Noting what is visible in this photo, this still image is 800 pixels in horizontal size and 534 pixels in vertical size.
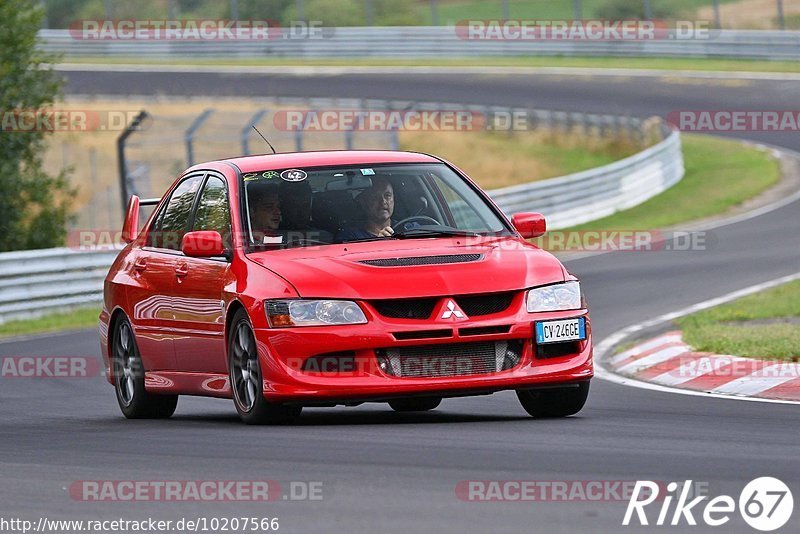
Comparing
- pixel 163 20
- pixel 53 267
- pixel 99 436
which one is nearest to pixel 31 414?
pixel 99 436

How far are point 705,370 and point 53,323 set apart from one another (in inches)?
408

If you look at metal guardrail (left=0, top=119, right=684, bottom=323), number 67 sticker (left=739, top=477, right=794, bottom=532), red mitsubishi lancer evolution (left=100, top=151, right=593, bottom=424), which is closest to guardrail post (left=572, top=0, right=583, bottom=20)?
metal guardrail (left=0, top=119, right=684, bottom=323)

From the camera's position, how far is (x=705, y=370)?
11.5 meters

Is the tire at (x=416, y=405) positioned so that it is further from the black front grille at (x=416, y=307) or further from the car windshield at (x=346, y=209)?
the black front grille at (x=416, y=307)

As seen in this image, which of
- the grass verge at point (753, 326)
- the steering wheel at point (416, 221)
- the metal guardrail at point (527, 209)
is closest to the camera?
the steering wheel at point (416, 221)

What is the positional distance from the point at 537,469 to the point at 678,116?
32289mm

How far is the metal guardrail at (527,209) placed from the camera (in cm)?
2033

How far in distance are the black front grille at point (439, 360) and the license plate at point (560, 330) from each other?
259 mm

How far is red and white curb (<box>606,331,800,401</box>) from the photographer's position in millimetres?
10461

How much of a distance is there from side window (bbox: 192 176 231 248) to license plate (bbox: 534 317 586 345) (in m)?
1.90

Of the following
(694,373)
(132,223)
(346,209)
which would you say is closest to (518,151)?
(694,373)

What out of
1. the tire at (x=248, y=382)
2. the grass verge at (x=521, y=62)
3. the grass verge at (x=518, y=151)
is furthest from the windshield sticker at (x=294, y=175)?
the grass verge at (x=521, y=62)

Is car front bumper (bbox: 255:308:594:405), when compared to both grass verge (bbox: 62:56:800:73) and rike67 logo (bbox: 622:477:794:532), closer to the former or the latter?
rike67 logo (bbox: 622:477:794:532)

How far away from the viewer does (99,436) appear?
896cm
